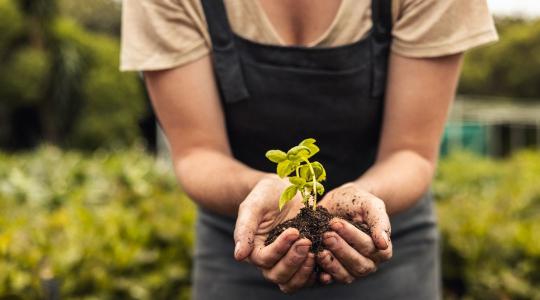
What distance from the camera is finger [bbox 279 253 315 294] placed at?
1.67 m

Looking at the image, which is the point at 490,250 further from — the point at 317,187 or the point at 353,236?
the point at 353,236

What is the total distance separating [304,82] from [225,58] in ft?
0.79

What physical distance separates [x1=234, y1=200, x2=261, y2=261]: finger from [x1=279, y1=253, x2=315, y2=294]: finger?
0.12 metres

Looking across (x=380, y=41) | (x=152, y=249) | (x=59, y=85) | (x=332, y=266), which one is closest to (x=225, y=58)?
(x=380, y=41)

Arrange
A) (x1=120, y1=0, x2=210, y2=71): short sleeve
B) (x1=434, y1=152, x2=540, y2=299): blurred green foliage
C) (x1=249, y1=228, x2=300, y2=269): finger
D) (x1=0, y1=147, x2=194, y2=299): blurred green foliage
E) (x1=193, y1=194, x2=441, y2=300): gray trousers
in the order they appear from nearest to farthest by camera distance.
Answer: (x1=249, y1=228, x2=300, y2=269): finger < (x1=120, y1=0, x2=210, y2=71): short sleeve < (x1=193, y1=194, x2=441, y2=300): gray trousers < (x1=0, y1=147, x2=194, y2=299): blurred green foliage < (x1=434, y1=152, x2=540, y2=299): blurred green foliage

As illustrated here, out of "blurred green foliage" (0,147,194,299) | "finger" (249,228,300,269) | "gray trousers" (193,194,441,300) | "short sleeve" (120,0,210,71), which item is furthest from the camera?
"blurred green foliage" (0,147,194,299)

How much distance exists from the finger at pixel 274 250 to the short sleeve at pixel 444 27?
74 centimetres

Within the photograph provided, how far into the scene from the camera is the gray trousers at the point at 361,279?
Result: 228 cm

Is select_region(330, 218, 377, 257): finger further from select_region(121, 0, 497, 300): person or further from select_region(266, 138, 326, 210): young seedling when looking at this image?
select_region(121, 0, 497, 300): person

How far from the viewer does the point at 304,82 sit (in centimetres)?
219

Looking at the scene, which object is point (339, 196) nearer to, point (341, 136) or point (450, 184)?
point (341, 136)

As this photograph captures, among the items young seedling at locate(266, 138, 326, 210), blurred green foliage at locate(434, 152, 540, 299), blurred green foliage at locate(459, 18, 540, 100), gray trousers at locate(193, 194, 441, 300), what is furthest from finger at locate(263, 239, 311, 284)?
blurred green foliage at locate(459, 18, 540, 100)

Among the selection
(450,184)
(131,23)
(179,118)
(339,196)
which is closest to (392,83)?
(339,196)

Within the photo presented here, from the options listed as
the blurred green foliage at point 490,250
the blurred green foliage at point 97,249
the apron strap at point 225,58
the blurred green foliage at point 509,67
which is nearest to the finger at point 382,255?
the apron strap at point 225,58
